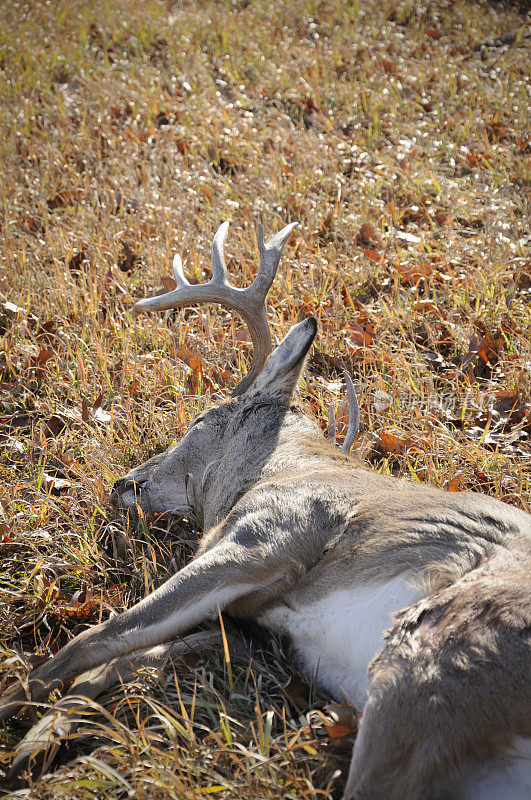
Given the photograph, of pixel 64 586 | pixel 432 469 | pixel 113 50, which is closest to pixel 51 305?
pixel 64 586

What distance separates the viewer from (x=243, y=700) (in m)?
2.78

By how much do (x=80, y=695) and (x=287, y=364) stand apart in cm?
187

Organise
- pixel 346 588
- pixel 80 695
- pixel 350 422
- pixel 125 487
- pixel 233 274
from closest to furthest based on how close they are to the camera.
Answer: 1. pixel 80 695
2. pixel 346 588
3. pixel 125 487
4. pixel 350 422
5. pixel 233 274

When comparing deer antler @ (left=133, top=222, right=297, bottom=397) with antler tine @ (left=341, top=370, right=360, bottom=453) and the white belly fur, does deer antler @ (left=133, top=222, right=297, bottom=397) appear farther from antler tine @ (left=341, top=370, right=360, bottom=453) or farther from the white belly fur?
the white belly fur

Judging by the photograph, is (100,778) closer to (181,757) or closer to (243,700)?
(181,757)

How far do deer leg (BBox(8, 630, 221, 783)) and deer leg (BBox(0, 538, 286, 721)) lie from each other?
68 mm

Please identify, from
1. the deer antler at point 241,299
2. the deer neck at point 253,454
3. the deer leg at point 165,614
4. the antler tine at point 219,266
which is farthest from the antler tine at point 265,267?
the deer leg at point 165,614

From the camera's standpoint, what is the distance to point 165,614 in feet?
9.11

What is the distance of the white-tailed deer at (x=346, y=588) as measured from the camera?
6.84ft

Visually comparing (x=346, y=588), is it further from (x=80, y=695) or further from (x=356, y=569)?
(x=80, y=695)

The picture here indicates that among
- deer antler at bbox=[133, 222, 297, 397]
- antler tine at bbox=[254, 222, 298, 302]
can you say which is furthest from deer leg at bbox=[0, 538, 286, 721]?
antler tine at bbox=[254, 222, 298, 302]

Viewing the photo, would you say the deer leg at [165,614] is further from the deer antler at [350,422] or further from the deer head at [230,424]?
the deer antler at [350,422]

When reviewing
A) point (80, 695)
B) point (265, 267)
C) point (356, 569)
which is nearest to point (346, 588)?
point (356, 569)

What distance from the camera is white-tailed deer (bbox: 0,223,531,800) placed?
6.84 ft
